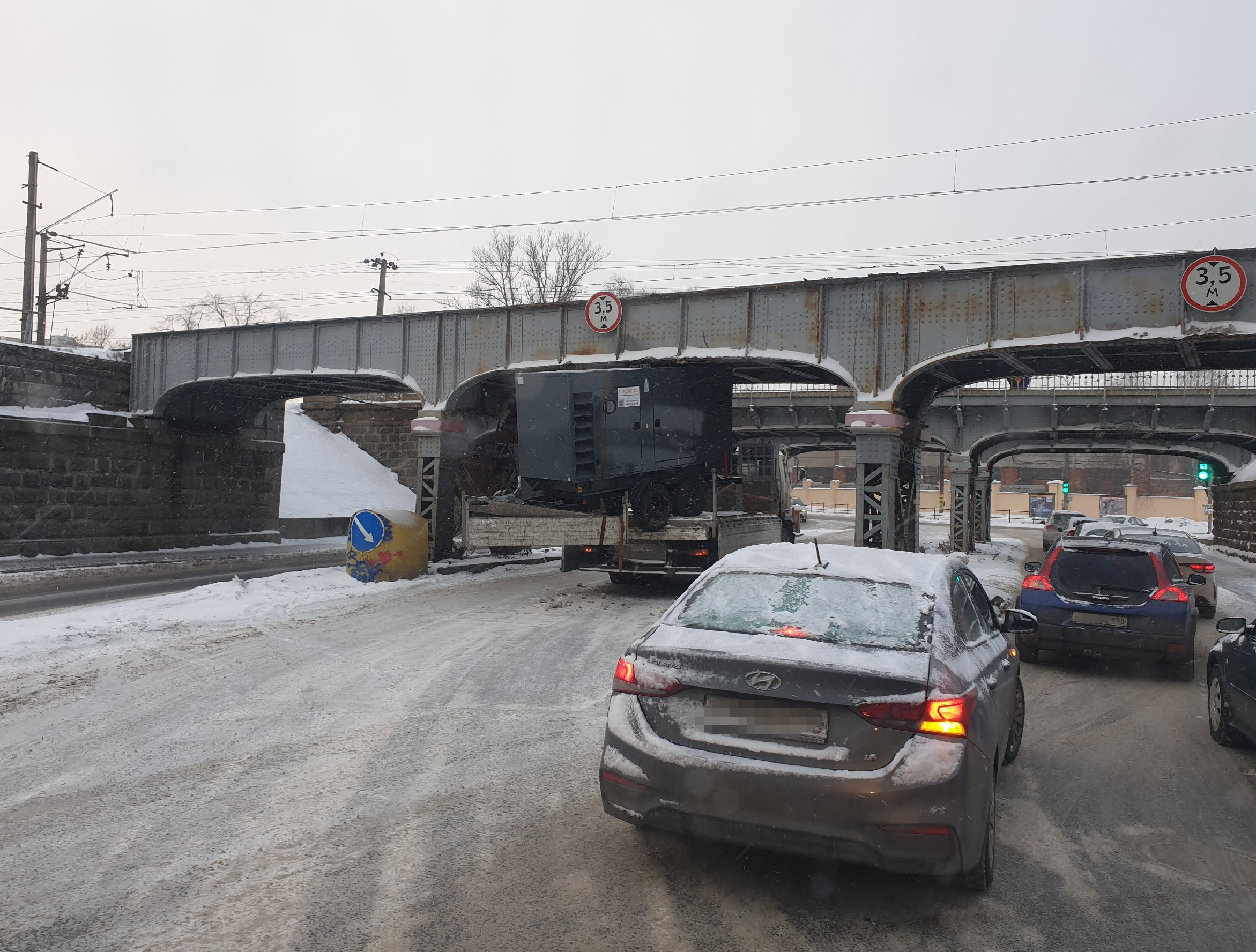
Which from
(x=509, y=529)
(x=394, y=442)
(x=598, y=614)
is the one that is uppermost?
(x=394, y=442)

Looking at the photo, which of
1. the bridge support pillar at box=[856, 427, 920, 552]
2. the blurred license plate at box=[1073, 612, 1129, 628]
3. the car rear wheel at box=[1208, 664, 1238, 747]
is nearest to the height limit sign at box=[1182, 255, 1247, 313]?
the bridge support pillar at box=[856, 427, 920, 552]

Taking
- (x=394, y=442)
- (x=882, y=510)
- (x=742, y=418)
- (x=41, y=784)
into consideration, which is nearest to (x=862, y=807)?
(x=41, y=784)

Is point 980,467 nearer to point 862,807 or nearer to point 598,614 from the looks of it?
point 598,614

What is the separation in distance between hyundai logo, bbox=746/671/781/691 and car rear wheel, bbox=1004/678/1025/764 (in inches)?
106

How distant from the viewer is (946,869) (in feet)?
11.5

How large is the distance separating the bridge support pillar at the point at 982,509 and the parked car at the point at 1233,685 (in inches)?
1261

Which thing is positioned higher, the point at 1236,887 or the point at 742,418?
the point at 742,418

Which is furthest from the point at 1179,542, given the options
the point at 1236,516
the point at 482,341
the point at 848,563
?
the point at 1236,516

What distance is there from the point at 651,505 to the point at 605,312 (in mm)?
5143

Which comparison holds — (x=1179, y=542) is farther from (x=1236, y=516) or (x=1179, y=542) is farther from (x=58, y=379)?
(x=58, y=379)

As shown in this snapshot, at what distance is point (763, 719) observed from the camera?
3.71 metres

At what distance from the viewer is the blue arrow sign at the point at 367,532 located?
15984mm

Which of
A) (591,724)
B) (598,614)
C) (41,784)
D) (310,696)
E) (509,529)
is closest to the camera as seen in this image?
(41,784)

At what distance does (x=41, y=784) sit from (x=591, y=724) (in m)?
3.53
